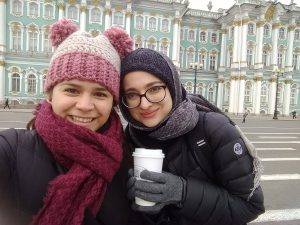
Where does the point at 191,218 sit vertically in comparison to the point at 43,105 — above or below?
below

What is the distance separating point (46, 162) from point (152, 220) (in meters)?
0.71

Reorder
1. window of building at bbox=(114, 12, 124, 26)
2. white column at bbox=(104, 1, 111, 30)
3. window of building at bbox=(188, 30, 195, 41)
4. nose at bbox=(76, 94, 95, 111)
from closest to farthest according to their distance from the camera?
nose at bbox=(76, 94, 95, 111) → white column at bbox=(104, 1, 111, 30) → window of building at bbox=(114, 12, 124, 26) → window of building at bbox=(188, 30, 195, 41)

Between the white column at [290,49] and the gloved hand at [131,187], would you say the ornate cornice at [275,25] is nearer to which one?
the white column at [290,49]

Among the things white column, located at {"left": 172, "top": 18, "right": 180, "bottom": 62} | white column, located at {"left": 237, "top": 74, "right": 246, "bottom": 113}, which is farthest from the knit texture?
white column, located at {"left": 172, "top": 18, "right": 180, "bottom": 62}

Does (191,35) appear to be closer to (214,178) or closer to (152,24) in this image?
(152,24)

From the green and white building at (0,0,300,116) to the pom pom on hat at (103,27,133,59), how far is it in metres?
A: 27.2

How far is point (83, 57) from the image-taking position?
154 cm

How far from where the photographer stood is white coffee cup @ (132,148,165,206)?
1527mm

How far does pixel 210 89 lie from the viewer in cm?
3725

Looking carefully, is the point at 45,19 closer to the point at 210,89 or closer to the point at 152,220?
the point at 210,89

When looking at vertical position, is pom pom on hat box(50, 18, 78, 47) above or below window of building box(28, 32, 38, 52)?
below

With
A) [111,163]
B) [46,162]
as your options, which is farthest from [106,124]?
[46,162]

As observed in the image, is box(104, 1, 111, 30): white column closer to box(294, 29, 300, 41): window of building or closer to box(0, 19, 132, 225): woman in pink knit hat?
box(294, 29, 300, 41): window of building

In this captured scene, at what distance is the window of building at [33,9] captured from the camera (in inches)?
1192
